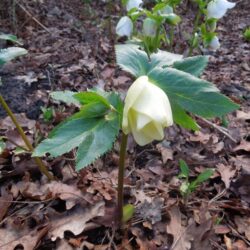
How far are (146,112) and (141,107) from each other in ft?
0.06

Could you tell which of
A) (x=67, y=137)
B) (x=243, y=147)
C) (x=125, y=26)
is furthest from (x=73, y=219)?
(x=125, y=26)

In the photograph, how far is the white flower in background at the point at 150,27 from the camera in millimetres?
1471

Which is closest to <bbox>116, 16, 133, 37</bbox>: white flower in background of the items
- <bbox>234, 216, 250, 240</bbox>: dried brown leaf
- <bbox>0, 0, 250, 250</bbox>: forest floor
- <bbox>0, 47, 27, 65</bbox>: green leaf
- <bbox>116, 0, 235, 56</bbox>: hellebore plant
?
<bbox>116, 0, 235, 56</bbox>: hellebore plant

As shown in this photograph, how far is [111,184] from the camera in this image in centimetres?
128

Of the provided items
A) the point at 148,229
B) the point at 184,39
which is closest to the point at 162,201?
the point at 148,229

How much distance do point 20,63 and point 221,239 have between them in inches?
66.8

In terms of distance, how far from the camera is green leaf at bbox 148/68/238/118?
0.71 meters

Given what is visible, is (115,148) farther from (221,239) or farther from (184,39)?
(184,39)

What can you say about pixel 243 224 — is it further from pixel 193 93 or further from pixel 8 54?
pixel 8 54

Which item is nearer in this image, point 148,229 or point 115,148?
point 148,229

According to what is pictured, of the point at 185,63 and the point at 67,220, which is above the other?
the point at 185,63

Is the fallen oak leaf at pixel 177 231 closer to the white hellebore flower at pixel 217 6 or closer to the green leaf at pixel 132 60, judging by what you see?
the green leaf at pixel 132 60

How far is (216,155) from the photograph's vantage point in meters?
1.54

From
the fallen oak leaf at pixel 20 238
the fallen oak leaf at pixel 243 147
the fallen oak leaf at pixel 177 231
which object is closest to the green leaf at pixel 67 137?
the fallen oak leaf at pixel 20 238
